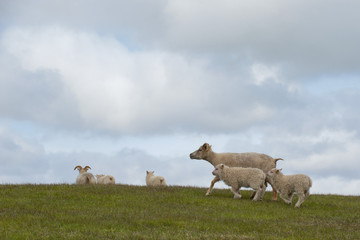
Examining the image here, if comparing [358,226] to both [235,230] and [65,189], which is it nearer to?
[235,230]

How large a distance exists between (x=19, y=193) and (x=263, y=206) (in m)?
10.3

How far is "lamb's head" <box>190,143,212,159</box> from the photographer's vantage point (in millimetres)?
25172

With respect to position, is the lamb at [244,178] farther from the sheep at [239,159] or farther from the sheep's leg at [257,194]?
the sheep at [239,159]

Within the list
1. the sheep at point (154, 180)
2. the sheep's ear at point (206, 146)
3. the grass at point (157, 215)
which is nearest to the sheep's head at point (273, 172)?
the grass at point (157, 215)

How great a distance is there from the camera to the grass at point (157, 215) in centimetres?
1321

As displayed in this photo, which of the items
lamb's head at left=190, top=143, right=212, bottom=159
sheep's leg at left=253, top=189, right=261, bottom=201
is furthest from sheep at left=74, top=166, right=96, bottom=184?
sheep's leg at left=253, top=189, right=261, bottom=201

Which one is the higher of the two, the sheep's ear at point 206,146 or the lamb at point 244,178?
the sheep's ear at point 206,146

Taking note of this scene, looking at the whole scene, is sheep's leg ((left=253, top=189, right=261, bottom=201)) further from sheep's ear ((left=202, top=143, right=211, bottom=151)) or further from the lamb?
sheep's ear ((left=202, top=143, right=211, bottom=151))

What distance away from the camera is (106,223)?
562 inches

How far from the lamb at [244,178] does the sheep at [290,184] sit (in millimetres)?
575

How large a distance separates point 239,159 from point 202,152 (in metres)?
2.59

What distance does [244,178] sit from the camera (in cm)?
2072

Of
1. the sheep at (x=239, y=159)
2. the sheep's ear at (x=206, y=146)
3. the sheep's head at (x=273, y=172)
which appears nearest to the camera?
the sheep's head at (x=273, y=172)

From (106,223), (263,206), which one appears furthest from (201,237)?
(263,206)
